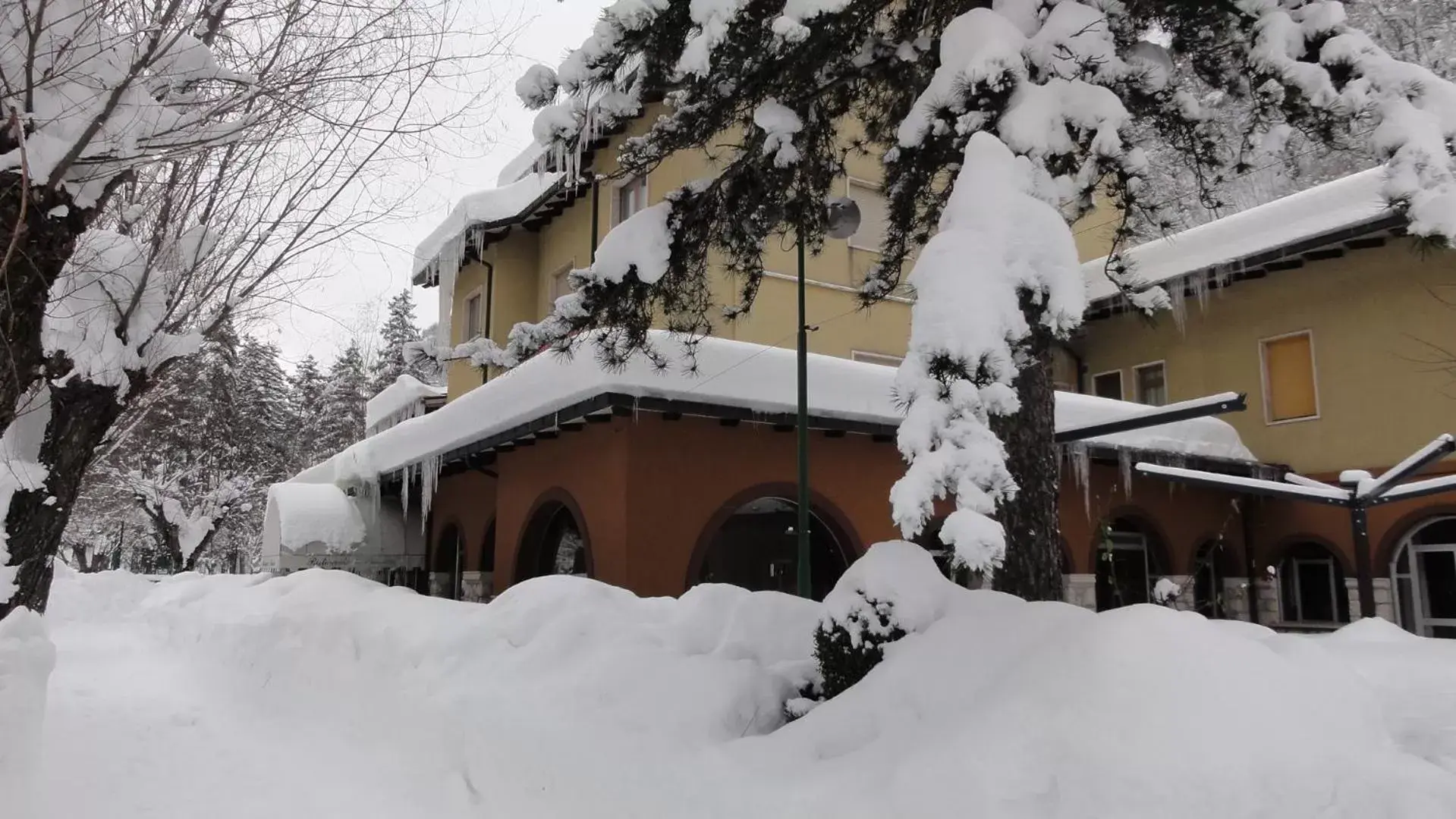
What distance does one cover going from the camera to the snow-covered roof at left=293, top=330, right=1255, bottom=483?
9836 millimetres

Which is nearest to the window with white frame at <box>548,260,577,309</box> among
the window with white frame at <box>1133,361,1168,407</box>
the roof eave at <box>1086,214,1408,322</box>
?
the roof eave at <box>1086,214,1408,322</box>

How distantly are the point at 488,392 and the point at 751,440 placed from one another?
339 centimetres

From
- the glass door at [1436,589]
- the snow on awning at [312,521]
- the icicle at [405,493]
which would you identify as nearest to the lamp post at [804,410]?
the icicle at [405,493]

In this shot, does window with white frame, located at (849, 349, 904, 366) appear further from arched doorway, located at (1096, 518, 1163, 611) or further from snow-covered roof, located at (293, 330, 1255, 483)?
arched doorway, located at (1096, 518, 1163, 611)

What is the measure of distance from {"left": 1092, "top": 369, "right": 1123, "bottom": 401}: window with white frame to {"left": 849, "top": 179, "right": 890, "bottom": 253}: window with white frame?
6199 mm

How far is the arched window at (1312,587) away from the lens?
15711 mm

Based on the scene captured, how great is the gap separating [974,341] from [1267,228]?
539 inches

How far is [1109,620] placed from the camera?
4250 millimetres

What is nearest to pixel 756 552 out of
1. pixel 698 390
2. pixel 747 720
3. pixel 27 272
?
pixel 698 390

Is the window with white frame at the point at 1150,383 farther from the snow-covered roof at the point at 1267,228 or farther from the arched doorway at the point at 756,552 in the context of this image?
the arched doorway at the point at 756,552

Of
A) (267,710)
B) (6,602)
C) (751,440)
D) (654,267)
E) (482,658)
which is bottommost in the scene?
(267,710)

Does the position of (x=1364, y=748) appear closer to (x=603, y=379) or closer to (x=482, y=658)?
(x=482, y=658)

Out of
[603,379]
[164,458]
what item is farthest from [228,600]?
[164,458]

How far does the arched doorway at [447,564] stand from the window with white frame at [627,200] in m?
6.25
